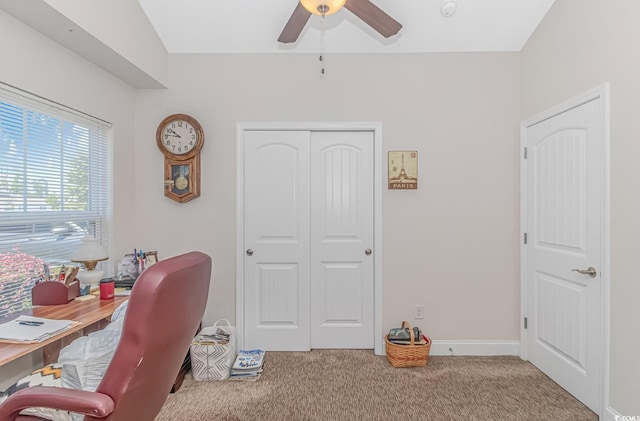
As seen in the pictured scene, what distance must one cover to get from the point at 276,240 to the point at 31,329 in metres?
1.77

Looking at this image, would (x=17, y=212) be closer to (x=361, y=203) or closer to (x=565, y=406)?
(x=361, y=203)

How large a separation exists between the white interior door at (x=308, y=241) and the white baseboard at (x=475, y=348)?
60 cm

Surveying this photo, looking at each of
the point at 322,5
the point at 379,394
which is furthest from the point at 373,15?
the point at 379,394

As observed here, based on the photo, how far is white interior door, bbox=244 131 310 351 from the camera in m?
3.02

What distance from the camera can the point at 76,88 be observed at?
2342 mm

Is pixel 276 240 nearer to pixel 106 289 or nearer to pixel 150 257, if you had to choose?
pixel 150 257

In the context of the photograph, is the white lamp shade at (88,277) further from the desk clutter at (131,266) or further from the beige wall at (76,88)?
the beige wall at (76,88)

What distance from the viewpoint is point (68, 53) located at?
226 centimetres

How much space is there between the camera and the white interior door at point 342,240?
3039 millimetres

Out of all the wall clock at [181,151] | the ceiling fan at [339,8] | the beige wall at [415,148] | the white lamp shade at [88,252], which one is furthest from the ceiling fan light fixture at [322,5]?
the white lamp shade at [88,252]

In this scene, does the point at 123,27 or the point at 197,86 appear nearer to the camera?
the point at 123,27

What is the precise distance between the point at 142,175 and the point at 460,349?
10.6 ft

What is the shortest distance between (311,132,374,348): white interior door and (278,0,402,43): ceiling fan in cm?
109

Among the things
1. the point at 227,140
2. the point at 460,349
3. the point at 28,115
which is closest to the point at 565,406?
the point at 460,349
